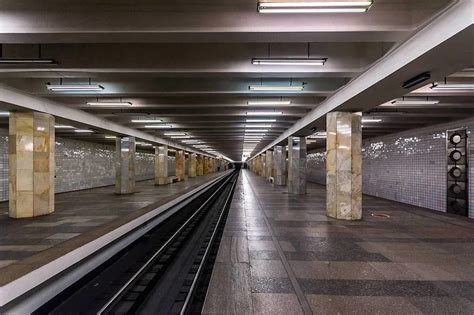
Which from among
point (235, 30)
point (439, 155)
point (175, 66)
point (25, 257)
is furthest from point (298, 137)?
point (25, 257)

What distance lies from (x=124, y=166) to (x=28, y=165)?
24.6 ft

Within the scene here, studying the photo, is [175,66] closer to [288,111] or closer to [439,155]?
[288,111]

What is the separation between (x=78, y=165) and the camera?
61.4 ft

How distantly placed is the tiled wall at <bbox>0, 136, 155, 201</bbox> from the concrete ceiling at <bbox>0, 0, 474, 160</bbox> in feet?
20.1

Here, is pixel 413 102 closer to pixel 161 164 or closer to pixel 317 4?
pixel 317 4

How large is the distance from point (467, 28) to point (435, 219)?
7.44 metres

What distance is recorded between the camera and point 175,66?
5883mm

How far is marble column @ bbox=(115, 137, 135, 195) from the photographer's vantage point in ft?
53.7

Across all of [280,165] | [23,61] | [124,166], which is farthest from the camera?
[280,165]

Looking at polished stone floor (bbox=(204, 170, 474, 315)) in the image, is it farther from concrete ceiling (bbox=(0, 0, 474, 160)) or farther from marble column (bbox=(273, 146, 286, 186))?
marble column (bbox=(273, 146, 286, 186))

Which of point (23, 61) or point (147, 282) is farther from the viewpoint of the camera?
point (147, 282)

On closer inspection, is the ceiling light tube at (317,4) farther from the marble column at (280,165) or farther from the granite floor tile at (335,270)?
the marble column at (280,165)

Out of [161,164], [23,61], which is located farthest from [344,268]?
[161,164]

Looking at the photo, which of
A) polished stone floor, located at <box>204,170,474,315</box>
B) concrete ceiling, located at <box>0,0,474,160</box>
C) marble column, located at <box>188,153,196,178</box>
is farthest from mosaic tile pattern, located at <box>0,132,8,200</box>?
marble column, located at <box>188,153,196,178</box>
